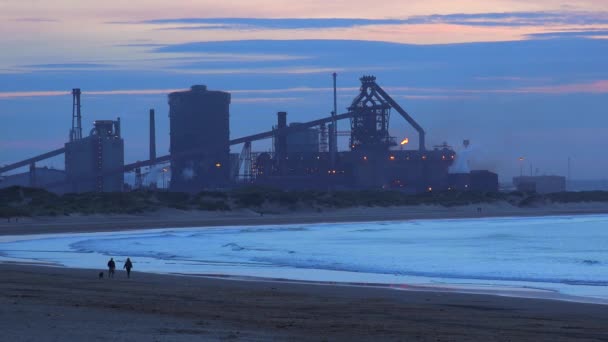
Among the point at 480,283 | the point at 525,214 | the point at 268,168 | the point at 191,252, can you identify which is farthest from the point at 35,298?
the point at 268,168

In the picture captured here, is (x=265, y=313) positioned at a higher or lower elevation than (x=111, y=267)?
lower

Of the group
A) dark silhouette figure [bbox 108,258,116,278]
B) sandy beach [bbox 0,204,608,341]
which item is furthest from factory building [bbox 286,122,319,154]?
dark silhouette figure [bbox 108,258,116,278]

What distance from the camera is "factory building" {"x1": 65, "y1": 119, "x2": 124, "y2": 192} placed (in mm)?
94875

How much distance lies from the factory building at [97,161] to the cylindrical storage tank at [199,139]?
19.3ft

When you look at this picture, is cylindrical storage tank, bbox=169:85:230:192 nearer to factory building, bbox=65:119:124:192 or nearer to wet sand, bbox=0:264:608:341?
factory building, bbox=65:119:124:192

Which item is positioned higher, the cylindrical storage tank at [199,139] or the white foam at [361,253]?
the cylindrical storage tank at [199,139]

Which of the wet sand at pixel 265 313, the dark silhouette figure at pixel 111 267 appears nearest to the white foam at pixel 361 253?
the dark silhouette figure at pixel 111 267

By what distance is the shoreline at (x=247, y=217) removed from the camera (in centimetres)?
5303

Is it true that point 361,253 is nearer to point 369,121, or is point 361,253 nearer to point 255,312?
point 255,312

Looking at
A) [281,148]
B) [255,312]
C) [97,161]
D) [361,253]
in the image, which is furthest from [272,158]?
[255,312]

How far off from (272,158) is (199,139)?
8.58m

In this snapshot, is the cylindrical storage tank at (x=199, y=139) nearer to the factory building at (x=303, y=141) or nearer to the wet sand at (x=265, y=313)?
the factory building at (x=303, y=141)

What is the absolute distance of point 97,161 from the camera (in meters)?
94.9

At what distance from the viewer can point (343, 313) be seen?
50.3ft
